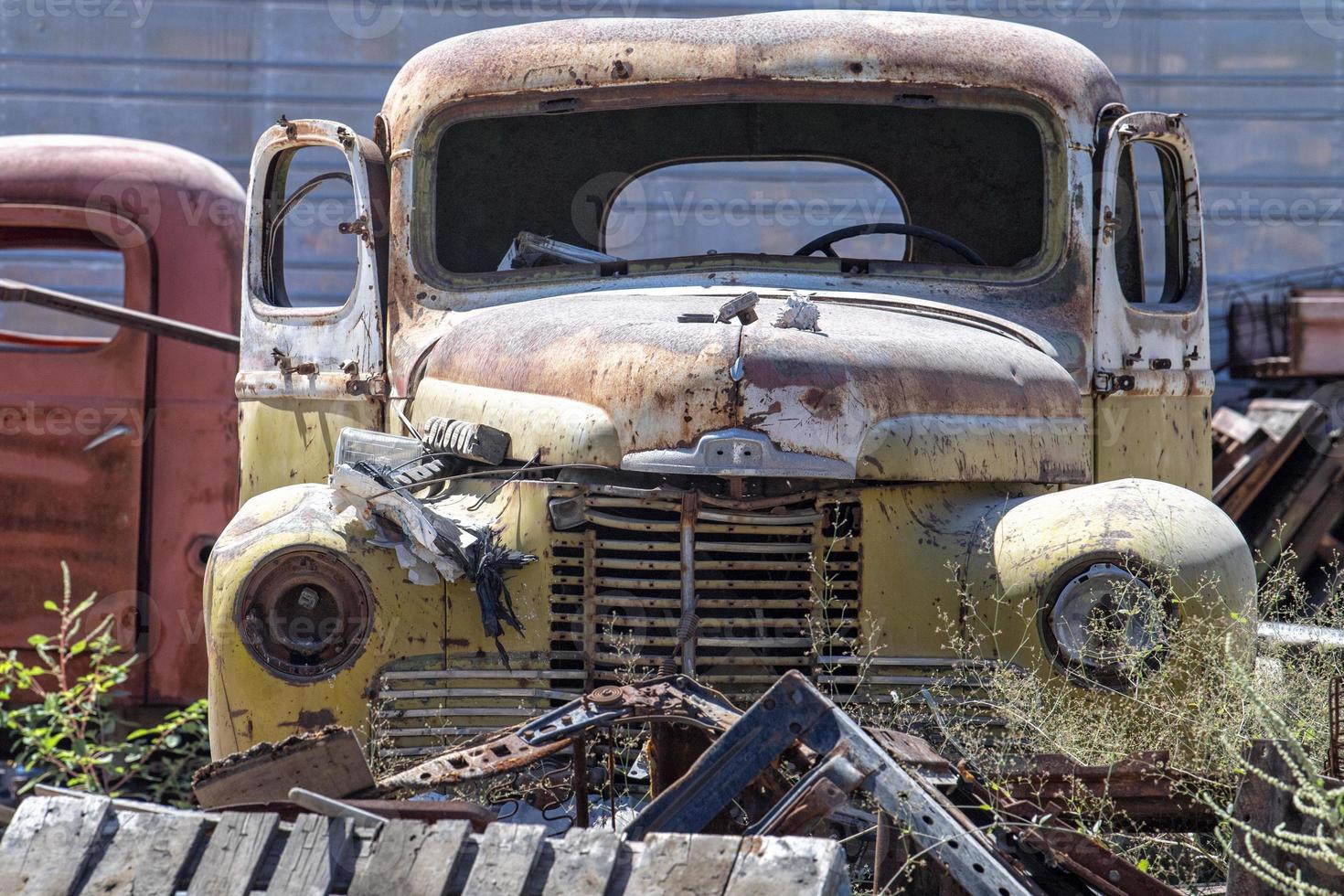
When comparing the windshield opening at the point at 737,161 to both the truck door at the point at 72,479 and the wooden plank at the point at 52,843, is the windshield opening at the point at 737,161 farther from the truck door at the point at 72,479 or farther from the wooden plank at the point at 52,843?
the wooden plank at the point at 52,843

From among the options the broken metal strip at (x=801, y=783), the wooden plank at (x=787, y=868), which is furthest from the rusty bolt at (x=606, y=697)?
the wooden plank at (x=787, y=868)

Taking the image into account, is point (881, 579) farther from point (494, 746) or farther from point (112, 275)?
point (112, 275)

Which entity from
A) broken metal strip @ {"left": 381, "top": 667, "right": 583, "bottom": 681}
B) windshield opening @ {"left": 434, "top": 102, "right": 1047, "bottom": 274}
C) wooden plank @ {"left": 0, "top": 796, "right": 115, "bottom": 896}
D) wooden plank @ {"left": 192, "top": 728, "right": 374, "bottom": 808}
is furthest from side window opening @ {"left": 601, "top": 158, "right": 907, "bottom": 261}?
wooden plank @ {"left": 0, "top": 796, "right": 115, "bottom": 896}

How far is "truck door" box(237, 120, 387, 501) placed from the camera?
185 inches

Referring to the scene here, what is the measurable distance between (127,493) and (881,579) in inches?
145

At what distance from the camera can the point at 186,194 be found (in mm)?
6527

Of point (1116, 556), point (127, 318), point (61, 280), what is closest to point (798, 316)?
point (1116, 556)

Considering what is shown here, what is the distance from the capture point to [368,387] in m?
4.63

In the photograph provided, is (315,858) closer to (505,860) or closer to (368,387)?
(505,860)

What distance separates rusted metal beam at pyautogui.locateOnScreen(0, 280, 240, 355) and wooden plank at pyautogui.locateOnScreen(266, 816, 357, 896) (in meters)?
3.68

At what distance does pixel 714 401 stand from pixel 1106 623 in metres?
0.94

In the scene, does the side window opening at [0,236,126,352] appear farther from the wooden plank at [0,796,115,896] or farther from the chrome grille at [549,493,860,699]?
the wooden plank at [0,796,115,896]

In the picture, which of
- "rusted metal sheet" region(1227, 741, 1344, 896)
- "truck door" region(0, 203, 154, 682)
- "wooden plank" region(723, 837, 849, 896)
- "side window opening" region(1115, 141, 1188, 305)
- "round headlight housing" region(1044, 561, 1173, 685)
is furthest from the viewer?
"truck door" region(0, 203, 154, 682)

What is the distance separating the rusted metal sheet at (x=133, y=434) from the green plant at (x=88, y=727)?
0.15 meters
